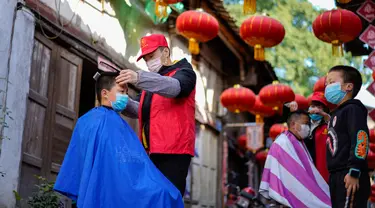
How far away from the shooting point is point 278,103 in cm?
1506

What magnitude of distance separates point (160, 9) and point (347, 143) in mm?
6312

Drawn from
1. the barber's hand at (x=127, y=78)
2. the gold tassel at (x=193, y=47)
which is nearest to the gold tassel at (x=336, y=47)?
the gold tassel at (x=193, y=47)

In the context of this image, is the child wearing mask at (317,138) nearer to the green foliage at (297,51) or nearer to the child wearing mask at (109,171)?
the child wearing mask at (109,171)

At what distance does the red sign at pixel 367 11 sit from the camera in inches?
453

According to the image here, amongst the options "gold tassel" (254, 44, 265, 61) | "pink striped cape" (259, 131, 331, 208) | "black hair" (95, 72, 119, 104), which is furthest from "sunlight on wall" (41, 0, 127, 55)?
"pink striped cape" (259, 131, 331, 208)

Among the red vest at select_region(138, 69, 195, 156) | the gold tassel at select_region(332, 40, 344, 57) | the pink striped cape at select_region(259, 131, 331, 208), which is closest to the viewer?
the red vest at select_region(138, 69, 195, 156)

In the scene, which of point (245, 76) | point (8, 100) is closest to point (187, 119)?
point (8, 100)

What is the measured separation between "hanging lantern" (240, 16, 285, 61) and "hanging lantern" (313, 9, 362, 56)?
0.90 meters

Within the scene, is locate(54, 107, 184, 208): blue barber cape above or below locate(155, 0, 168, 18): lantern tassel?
below

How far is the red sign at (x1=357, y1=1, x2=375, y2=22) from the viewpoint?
11516mm

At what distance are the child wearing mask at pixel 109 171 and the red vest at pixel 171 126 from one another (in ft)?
0.56

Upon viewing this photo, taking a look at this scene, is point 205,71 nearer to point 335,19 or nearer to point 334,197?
point 335,19

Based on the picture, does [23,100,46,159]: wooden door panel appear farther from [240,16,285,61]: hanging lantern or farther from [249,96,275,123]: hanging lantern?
[249,96,275,123]: hanging lantern

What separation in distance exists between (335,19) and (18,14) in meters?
5.74
